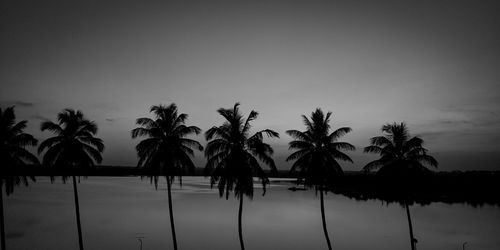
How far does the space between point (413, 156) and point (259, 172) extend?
1311 cm

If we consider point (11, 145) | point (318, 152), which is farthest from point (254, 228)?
point (11, 145)

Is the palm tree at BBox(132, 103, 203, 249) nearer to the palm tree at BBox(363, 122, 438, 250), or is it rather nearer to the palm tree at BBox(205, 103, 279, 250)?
the palm tree at BBox(205, 103, 279, 250)

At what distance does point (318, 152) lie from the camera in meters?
26.8

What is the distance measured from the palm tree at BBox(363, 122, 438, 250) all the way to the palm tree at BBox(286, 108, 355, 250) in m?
2.86

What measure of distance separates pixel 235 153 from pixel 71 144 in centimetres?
1283

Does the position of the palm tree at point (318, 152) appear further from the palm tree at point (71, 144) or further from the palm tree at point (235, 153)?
the palm tree at point (71, 144)

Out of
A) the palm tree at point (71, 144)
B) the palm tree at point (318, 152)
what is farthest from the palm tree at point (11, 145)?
the palm tree at point (318, 152)

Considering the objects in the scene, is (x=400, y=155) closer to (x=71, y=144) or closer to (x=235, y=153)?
(x=235, y=153)

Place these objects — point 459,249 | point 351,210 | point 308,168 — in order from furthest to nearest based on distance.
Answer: point 351,210, point 459,249, point 308,168

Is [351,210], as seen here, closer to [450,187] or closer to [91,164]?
[450,187]

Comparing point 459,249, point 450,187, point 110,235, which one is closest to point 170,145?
point 110,235

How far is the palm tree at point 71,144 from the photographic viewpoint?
24.3 m

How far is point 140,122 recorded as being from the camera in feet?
82.6

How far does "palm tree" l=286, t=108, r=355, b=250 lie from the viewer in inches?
1041
